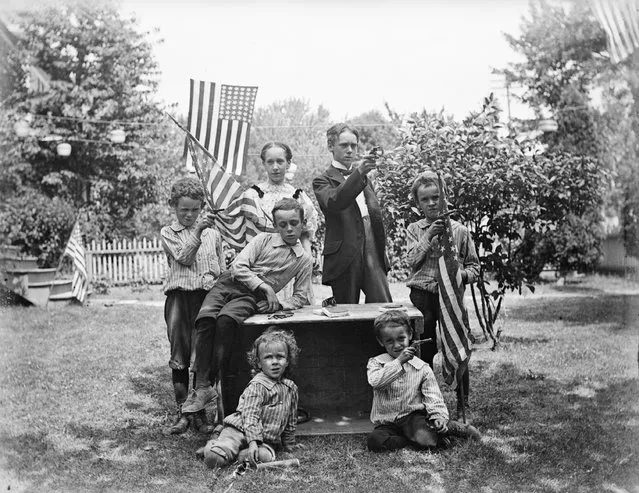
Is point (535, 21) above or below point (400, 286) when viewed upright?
above

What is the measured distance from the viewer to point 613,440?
15.5 ft

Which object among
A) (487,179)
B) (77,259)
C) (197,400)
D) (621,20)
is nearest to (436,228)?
(621,20)

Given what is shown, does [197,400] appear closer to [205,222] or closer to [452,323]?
[205,222]

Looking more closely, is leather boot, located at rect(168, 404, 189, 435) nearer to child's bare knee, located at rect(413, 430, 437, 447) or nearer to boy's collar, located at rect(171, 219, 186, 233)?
boy's collar, located at rect(171, 219, 186, 233)

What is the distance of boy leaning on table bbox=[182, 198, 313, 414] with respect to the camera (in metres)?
4.89

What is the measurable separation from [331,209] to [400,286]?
1188 centimetres

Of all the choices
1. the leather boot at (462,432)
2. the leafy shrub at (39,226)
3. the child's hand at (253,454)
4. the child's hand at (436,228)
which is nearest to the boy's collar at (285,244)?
the child's hand at (436,228)

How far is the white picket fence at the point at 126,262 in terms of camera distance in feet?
59.2

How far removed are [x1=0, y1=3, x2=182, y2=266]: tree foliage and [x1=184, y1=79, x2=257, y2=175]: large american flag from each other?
13.0 m

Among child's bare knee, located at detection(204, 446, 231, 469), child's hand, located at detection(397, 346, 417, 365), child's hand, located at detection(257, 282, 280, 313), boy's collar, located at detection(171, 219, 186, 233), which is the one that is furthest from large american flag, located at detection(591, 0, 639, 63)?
child's bare knee, located at detection(204, 446, 231, 469)

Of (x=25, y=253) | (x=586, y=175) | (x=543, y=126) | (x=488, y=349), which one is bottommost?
(x=488, y=349)

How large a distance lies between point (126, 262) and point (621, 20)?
624 inches

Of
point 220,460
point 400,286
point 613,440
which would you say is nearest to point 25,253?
point 400,286

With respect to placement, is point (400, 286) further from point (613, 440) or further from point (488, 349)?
point (613, 440)
